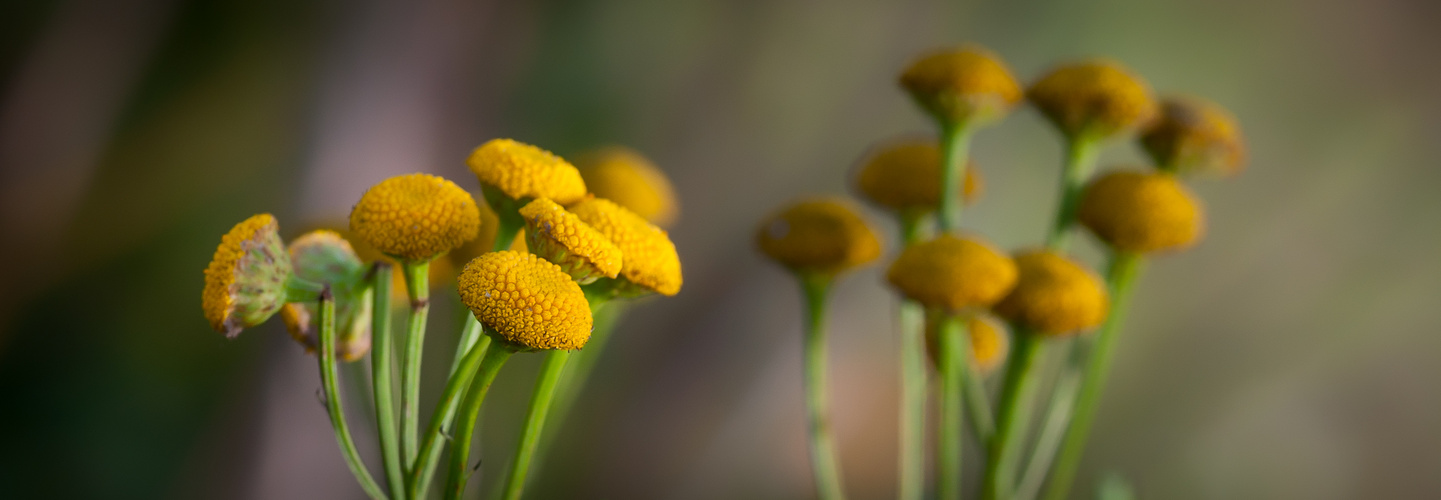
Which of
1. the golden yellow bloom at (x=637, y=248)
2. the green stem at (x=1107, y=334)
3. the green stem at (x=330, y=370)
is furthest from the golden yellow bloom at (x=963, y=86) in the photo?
the green stem at (x=330, y=370)

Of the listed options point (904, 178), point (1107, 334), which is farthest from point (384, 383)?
point (1107, 334)

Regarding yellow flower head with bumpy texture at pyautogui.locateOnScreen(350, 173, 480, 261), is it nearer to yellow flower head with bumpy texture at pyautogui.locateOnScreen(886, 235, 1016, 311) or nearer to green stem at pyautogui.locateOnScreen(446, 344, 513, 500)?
green stem at pyautogui.locateOnScreen(446, 344, 513, 500)

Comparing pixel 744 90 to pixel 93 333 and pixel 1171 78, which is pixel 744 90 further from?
pixel 93 333

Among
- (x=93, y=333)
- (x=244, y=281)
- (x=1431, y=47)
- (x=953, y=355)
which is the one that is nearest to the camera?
(x=244, y=281)

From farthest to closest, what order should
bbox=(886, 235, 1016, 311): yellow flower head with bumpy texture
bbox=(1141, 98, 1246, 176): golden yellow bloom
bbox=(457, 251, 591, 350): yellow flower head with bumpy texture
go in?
bbox=(1141, 98, 1246, 176): golden yellow bloom → bbox=(886, 235, 1016, 311): yellow flower head with bumpy texture → bbox=(457, 251, 591, 350): yellow flower head with bumpy texture

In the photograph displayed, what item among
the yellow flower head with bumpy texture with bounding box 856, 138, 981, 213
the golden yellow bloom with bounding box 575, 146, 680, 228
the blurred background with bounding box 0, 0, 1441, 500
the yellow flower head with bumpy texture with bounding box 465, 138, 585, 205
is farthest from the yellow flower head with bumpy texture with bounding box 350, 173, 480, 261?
the blurred background with bounding box 0, 0, 1441, 500

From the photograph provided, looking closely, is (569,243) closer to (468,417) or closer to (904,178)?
(468,417)

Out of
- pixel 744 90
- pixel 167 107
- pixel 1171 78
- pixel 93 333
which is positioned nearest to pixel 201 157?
pixel 167 107
